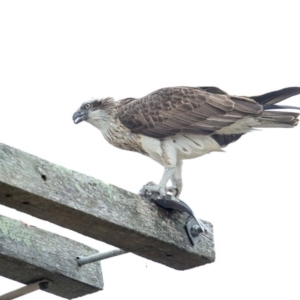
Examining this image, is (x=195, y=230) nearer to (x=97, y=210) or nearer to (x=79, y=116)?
(x=97, y=210)

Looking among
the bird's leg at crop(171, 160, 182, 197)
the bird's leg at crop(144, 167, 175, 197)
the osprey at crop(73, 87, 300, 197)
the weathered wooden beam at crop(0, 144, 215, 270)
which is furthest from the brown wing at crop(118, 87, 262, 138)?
the weathered wooden beam at crop(0, 144, 215, 270)

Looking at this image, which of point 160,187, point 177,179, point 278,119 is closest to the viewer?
point 160,187

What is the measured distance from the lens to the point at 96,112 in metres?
5.90

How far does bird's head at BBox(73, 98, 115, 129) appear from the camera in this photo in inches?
230

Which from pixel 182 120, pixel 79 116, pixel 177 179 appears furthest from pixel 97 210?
pixel 79 116

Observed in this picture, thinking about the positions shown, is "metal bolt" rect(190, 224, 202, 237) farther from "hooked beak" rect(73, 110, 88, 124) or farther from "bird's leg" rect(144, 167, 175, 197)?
"hooked beak" rect(73, 110, 88, 124)

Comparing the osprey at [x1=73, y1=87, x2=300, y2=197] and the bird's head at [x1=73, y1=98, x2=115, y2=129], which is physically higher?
the bird's head at [x1=73, y1=98, x2=115, y2=129]

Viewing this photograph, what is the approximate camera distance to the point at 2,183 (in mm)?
3559

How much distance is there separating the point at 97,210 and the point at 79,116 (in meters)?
2.04

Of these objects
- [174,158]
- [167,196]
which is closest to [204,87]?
[174,158]

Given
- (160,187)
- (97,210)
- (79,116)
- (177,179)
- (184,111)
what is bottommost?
(97,210)

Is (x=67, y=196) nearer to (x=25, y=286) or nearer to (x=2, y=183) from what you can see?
(x=2, y=183)

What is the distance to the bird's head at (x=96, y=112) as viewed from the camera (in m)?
5.85

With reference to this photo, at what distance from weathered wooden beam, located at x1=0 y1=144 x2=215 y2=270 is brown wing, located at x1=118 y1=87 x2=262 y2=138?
103 cm
